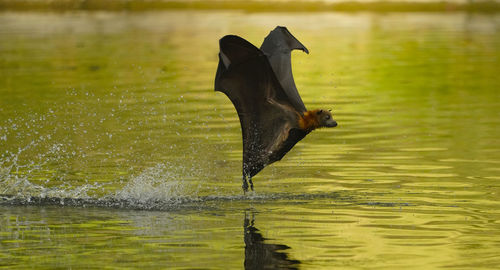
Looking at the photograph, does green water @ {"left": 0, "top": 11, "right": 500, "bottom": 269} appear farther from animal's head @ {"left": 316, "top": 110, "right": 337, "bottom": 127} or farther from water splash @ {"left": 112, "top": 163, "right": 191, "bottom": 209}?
animal's head @ {"left": 316, "top": 110, "right": 337, "bottom": 127}

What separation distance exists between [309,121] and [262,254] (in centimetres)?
223

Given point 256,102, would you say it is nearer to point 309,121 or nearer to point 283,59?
point 283,59

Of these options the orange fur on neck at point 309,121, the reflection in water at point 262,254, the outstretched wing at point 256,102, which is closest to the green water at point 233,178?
the reflection in water at point 262,254

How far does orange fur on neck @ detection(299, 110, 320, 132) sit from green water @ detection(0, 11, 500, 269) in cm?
91

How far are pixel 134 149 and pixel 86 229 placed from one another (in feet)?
18.6

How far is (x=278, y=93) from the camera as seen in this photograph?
12492 millimetres

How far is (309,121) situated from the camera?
473 inches

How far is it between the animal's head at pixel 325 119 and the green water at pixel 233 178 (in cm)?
97

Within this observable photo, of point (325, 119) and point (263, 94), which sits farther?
point (263, 94)

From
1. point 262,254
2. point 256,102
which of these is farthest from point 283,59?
point 262,254

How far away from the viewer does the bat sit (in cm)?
1236

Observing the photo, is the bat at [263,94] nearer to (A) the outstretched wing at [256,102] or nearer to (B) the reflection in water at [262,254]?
(A) the outstretched wing at [256,102]

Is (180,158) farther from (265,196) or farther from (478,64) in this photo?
(478,64)

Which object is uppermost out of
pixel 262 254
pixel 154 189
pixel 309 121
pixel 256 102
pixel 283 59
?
pixel 283 59
